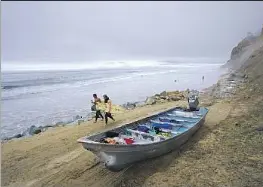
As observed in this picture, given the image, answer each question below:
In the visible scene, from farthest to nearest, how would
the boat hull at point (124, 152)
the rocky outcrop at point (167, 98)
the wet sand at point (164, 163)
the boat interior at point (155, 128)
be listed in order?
the rocky outcrop at point (167, 98), the boat interior at point (155, 128), the wet sand at point (164, 163), the boat hull at point (124, 152)

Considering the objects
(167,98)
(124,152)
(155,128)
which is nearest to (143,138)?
(155,128)

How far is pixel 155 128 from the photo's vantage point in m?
11.1

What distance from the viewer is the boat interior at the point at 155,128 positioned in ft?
31.0

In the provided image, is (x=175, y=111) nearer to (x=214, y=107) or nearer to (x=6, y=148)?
(x=214, y=107)

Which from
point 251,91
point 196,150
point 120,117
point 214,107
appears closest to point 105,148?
point 196,150

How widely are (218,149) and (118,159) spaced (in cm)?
362

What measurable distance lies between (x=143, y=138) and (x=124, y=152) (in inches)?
69.8

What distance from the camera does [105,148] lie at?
8.16 metres

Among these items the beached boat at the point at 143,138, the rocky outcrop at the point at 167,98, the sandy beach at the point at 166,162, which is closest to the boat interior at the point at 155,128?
the beached boat at the point at 143,138

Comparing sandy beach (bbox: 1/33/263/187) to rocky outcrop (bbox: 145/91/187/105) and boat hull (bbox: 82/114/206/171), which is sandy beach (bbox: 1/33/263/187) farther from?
rocky outcrop (bbox: 145/91/187/105)

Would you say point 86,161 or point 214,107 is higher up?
point 214,107

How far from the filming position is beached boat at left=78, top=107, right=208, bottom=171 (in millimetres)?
8332

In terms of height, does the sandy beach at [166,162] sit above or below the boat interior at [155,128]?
below

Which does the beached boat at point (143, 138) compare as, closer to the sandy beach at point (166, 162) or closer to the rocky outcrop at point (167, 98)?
the sandy beach at point (166, 162)
